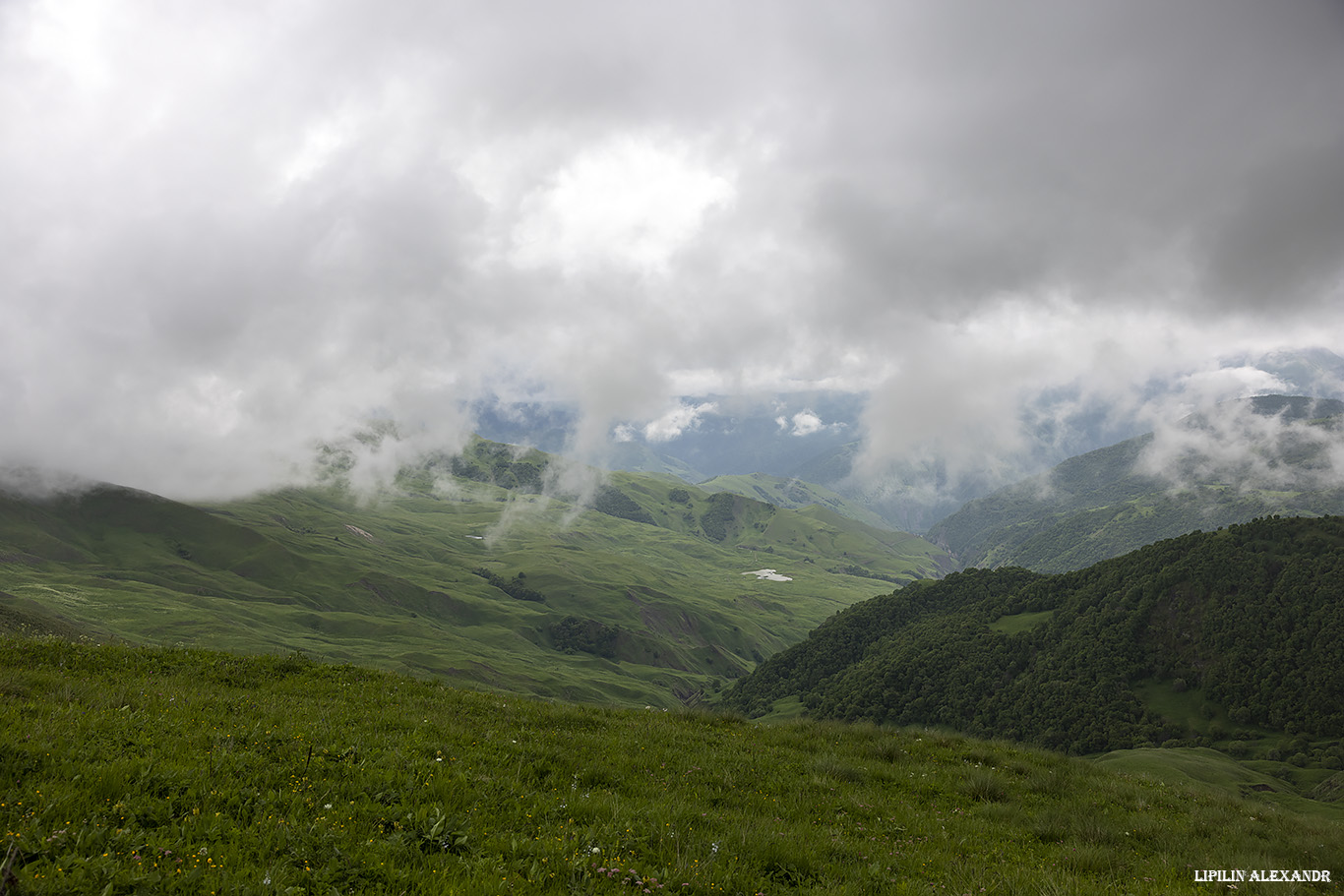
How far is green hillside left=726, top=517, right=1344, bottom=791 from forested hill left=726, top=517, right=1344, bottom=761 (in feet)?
1.18

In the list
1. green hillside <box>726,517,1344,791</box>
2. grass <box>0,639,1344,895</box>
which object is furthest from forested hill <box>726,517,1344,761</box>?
grass <box>0,639,1344,895</box>

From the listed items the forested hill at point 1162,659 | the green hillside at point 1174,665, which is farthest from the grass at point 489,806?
the green hillside at point 1174,665

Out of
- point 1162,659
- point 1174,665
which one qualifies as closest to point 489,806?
point 1174,665

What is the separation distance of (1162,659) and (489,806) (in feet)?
693

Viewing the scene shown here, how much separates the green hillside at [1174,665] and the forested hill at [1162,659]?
1.18 feet

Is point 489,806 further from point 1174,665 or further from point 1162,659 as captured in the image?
point 1162,659

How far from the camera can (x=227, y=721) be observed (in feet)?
36.4

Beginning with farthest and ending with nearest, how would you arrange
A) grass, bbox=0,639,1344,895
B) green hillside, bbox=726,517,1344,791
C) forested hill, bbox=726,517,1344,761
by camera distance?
1. forested hill, bbox=726,517,1344,761
2. green hillside, bbox=726,517,1344,791
3. grass, bbox=0,639,1344,895

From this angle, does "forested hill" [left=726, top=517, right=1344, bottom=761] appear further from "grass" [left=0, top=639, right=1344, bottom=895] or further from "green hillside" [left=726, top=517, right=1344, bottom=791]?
"grass" [left=0, top=639, right=1344, bottom=895]

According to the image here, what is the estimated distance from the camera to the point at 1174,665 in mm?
160750

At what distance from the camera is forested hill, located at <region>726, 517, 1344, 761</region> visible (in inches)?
5595

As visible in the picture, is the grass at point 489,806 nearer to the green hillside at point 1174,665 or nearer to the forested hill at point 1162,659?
the forested hill at point 1162,659

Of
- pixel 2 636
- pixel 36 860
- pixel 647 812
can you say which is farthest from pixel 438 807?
pixel 2 636

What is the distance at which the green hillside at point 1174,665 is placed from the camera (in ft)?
457
